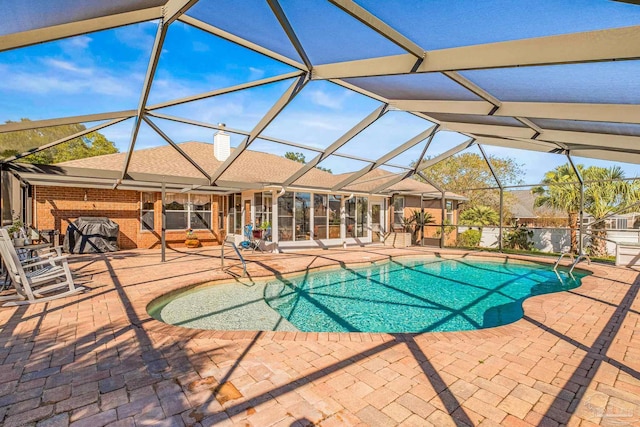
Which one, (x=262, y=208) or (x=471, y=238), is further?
(x=471, y=238)

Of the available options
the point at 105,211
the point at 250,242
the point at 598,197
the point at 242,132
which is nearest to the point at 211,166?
the point at 250,242

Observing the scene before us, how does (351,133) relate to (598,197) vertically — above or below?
above

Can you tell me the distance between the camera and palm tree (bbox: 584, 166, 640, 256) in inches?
571

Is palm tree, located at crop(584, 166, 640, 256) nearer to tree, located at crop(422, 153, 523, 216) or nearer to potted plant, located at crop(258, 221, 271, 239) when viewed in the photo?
tree, located at crop(422, 153, 523, 216)

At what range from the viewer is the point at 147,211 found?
1365cm

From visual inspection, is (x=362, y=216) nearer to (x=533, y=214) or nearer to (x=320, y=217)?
(x=320, y=217)

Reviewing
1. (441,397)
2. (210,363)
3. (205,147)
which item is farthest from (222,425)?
(205,147)

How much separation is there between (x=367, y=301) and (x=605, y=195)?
15.0 m

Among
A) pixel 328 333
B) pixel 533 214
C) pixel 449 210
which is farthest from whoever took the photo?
pixel 533 214

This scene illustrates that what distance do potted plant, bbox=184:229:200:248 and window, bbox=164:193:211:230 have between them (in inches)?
18.0

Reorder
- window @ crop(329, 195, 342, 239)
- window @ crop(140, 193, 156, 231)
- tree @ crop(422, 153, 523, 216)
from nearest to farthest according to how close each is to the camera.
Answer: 1. window @ crop(140, 193, 156, 231)
2. window @ crop(329, 195, 342, 239)
3. tree @ crop(422, 153, 523, 216)

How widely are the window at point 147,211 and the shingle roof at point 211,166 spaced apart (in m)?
2.00

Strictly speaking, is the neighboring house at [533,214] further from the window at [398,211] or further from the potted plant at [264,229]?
the potted plant at [264,229]

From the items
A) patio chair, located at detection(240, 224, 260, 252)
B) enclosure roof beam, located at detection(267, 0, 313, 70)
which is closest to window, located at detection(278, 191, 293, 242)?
patio chair, located at detection(240, 224, 260, 252)
